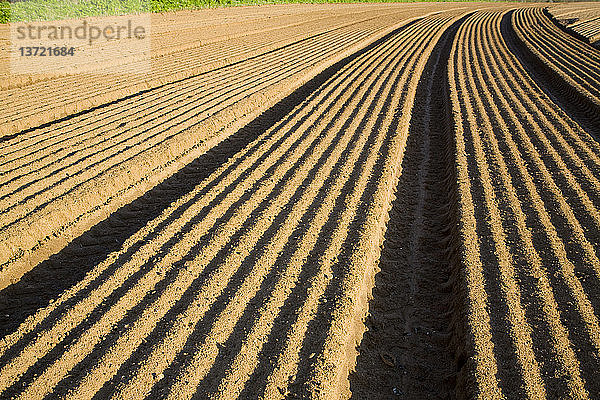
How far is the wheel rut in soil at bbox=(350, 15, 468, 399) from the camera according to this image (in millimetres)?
3764

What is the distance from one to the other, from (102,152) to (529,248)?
7437 millimetres

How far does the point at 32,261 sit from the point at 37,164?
267 centimetres

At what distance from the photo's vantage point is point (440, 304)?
4590mm

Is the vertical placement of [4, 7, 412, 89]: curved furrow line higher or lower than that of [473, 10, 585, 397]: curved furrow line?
higher

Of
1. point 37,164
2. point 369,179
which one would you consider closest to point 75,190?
point 37,164

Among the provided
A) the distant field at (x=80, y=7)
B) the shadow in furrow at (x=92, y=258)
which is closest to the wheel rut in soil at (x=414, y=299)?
the shadow in furrow at (x=92, y=258)

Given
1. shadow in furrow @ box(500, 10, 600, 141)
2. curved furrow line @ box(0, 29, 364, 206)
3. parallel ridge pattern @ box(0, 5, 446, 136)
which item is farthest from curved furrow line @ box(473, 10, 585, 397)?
parallel ridge pattern @ box(0, 5, 446, 136)

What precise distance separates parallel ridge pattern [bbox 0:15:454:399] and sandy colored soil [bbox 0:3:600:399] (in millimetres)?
23

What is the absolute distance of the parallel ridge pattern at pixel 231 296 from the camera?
3537 millimetres

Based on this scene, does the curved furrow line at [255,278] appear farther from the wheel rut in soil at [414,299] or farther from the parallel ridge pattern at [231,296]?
the wheel rut in soil at [414,299]

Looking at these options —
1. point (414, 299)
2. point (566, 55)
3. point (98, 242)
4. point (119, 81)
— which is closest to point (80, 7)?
point (119, 81)

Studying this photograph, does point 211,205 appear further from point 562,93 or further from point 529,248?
point 562,93

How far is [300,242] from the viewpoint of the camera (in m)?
5.18

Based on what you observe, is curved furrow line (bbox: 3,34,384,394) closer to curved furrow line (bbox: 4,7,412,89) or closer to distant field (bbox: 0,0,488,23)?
curved furrow line (bbox: 4,7,412,89)
